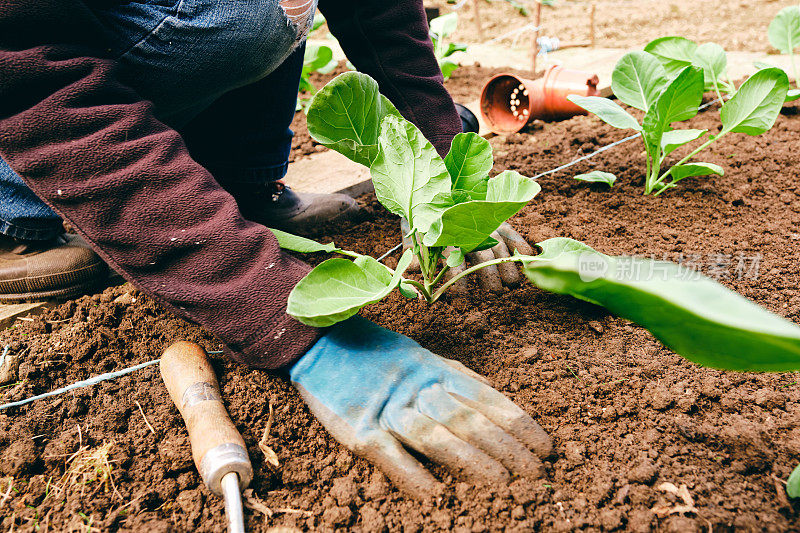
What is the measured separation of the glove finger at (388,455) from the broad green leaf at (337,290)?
155 mm

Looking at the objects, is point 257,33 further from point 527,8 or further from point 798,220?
point 527,8

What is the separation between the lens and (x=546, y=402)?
0.87m

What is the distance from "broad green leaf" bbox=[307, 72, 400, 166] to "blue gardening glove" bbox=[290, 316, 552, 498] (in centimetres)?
35

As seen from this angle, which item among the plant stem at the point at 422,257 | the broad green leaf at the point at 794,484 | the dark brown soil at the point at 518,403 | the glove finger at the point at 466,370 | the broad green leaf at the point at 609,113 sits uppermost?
the broad green leaf at the point at 609,113

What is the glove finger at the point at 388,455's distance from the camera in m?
0.75

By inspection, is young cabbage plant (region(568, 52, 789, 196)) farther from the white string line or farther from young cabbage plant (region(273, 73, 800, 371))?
the white string line

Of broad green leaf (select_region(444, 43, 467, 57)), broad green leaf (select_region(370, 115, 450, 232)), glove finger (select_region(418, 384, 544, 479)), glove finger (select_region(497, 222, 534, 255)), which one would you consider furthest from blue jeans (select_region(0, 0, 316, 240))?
broad green leaf (select_region(444, 43, 467, 57))

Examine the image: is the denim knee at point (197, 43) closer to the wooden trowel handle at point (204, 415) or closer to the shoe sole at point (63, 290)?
the shoe sole at point (63, 290)

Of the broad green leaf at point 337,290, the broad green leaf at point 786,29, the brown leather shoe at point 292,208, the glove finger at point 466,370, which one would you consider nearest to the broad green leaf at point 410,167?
the broad green leaf at point 337,290

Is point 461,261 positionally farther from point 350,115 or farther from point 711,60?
point 711,60

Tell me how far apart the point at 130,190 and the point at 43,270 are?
51 cm

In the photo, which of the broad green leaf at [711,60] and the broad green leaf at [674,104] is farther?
the broad green leaf at [711,60]

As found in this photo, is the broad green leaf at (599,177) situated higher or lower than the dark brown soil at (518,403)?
higher

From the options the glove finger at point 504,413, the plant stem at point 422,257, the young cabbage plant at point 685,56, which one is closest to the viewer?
the glove finger at point 504,413
